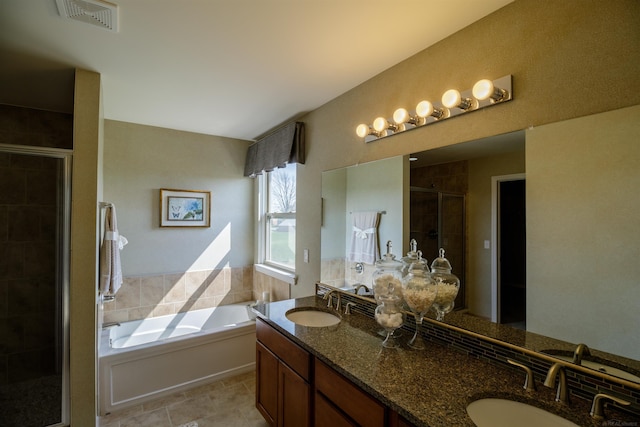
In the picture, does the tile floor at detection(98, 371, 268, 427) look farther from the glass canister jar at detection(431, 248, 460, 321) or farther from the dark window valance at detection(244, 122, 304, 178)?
the dark window valance at detection(244, 122, 304, 178)

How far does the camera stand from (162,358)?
2.55 meters

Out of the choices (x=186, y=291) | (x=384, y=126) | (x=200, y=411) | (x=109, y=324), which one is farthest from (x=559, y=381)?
(x=109, y=324)

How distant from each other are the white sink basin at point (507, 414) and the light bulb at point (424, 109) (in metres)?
1.35

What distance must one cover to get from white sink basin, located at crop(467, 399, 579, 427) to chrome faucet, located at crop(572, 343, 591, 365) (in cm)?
26

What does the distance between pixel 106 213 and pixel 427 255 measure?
235cm

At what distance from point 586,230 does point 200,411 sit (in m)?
2.71

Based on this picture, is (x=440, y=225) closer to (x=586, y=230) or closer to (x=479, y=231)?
(x=479, y=231)

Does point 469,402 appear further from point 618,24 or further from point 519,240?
point 618,24

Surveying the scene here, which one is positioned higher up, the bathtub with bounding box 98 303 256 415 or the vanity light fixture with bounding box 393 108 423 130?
the vanity light fixture with bounding box 393 108 423 130

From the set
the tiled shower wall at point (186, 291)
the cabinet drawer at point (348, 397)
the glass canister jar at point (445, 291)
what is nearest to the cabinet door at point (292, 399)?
→ the cabinet drawer at point (348, 397)

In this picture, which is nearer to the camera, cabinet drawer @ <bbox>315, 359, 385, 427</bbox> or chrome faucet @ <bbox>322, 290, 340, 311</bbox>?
cabinet drawer @ <bbox>315, 359, 385, 427</bbox>

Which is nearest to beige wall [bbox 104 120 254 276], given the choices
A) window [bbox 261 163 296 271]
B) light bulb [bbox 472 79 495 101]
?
window [bbox 261 163 296 271]

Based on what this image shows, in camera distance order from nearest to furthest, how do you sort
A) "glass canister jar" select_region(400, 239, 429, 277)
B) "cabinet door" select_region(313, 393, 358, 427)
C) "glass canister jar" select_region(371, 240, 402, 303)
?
1. "cabinet door" select_region(313, 393, 358, 427)
2. "glass canister jar" select_region(371, 240, 402, 303)
3. "glass canister jar" select_region(400, 239, 429, 277)

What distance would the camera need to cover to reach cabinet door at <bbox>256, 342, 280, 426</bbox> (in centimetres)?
187
